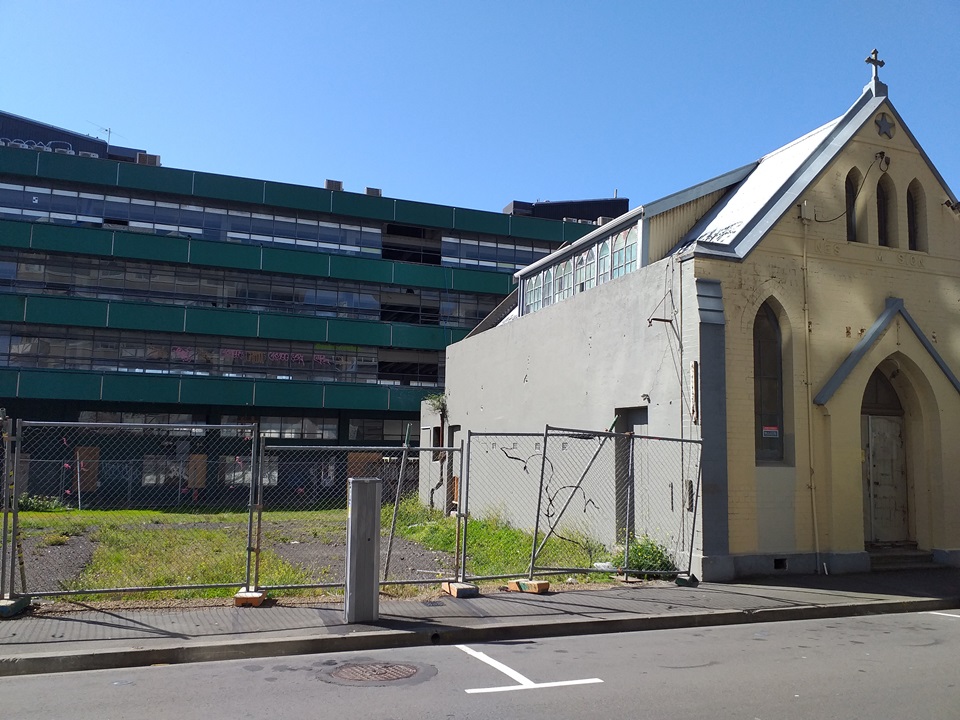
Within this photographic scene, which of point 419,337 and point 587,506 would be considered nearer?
point 587,506

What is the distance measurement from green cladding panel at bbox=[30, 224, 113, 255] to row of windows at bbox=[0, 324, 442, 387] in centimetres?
369

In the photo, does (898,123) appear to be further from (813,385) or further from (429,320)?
(429,320)

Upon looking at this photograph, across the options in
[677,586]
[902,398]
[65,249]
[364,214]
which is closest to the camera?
[677,586]

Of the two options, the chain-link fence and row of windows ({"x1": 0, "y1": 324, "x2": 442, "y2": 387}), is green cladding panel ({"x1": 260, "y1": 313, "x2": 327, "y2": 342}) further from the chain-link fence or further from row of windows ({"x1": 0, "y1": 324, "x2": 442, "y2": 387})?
the chain-link fence

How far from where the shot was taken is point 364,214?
41531 mm

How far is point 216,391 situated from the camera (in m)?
37.1

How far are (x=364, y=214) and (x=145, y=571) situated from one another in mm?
31410

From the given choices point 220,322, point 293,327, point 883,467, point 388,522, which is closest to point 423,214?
point 293,327

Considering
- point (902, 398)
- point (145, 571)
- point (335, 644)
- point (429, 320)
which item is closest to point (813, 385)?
point (902, 398)

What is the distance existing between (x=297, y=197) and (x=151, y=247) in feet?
24.5

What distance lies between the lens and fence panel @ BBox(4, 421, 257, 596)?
10562 millimetres

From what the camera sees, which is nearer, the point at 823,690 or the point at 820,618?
the point at 823,690

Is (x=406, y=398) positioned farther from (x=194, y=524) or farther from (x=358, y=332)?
(x=194, y=524)

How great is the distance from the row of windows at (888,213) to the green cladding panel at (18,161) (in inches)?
1397
